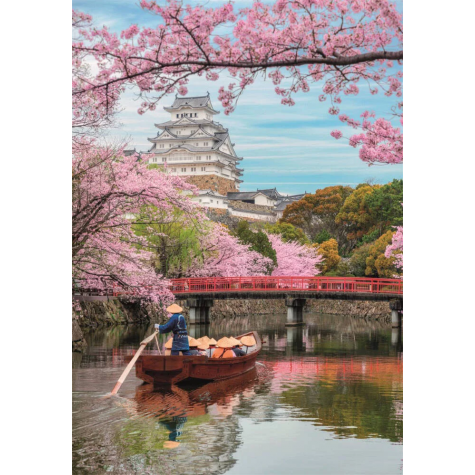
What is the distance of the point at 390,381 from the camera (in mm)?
10977

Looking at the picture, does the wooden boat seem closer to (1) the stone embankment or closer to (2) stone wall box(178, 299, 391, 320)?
(1) the stone embankment

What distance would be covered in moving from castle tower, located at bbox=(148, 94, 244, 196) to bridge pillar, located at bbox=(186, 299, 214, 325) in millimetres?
21638

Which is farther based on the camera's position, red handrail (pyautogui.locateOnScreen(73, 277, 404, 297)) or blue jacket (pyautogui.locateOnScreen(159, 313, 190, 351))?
red handrail (pyautogui.locateOnScreen(73, 277, 404, 297))

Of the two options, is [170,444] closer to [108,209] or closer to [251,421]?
[251,421]

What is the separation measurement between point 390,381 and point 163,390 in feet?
13.4

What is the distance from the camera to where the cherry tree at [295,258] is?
27.8 metres

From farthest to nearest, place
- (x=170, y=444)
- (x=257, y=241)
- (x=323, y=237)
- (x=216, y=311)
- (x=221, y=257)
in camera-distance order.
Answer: (x=323, y=237), (x=257, y=241), (x=216, y=311), (x=221, y=257), (x=170, y=444)

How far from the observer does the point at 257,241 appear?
25.9 metres

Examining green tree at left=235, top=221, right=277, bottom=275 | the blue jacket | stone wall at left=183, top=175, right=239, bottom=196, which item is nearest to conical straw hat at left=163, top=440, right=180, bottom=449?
the blue jacket

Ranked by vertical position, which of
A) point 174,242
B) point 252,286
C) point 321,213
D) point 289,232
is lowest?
point 252,286

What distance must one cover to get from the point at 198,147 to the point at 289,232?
62.6 feet

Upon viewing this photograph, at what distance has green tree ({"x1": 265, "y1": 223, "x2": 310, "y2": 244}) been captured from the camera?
2934 cm

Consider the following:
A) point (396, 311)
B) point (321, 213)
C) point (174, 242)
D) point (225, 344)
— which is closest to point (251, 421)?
point (225, 344)
